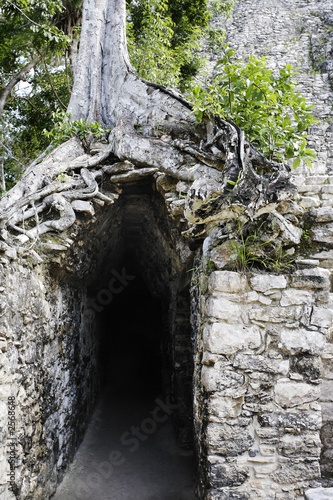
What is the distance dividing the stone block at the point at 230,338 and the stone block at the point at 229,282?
270mm

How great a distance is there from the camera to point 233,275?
2.82 metres

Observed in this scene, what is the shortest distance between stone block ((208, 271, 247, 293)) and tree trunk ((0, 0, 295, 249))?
1.35ft

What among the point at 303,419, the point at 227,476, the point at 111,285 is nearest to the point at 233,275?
the point at 303,419

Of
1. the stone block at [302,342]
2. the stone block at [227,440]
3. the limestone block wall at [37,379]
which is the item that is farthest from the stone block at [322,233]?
the limestone block wall at [37,379]

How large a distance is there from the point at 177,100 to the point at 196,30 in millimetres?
6261

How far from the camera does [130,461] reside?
14.7 ft

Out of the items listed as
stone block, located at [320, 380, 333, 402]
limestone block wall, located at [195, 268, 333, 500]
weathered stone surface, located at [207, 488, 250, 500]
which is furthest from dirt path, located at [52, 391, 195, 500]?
stone block, located at [320, 380, 333, 402]

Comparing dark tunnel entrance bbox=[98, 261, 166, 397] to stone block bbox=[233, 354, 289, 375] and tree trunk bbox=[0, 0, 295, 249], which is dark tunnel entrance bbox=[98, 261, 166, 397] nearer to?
tree trunk bbox=[0, 0, 295, 249]

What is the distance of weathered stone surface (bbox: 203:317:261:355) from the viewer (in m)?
2.74

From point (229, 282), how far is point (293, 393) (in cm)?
95

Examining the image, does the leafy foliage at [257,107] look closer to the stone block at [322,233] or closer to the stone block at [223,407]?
the stone block at [322,233]

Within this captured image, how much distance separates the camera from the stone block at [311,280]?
283 centimetres

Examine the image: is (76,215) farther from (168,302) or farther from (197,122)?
(168,302)

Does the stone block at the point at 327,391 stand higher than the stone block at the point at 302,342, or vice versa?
the stone block at the point at 302,342
